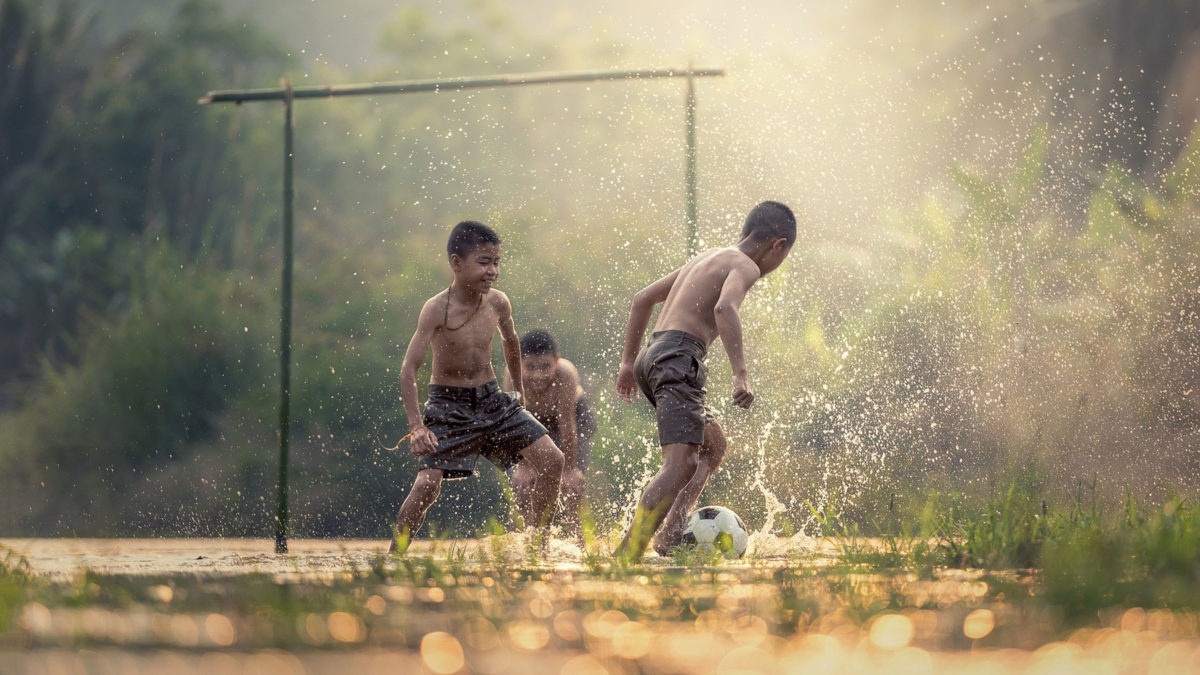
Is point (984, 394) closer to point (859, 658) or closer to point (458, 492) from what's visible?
point (458, 492)

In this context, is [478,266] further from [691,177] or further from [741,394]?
[691,177]

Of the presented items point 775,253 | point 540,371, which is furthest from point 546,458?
point 540,371

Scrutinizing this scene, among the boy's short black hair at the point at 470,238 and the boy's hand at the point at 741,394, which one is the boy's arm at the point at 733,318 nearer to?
the boy's hand at the point at 741,394

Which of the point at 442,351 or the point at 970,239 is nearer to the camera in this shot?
the point at 442,351

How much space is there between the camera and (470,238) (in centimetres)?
772

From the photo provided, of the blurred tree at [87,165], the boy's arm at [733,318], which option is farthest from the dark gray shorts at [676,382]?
the blurred tree at [87,165]

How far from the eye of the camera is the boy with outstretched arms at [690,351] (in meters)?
7.10

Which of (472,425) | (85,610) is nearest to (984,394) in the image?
(472,425)

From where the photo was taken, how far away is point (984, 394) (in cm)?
1769

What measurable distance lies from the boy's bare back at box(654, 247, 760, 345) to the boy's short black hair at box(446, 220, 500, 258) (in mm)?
952

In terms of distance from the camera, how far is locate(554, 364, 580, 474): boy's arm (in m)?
9.59

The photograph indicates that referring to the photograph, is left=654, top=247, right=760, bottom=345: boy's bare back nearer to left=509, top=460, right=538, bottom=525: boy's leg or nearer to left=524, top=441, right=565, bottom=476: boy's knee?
left=524, top=441, right=565, bottom=476: boy's knee

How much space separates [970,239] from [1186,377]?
12.5 feet

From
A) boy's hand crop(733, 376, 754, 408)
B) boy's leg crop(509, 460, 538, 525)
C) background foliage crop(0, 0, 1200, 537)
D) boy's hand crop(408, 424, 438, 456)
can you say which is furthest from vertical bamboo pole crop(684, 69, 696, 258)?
boy's hand crop(733, 376, 754, 408)
